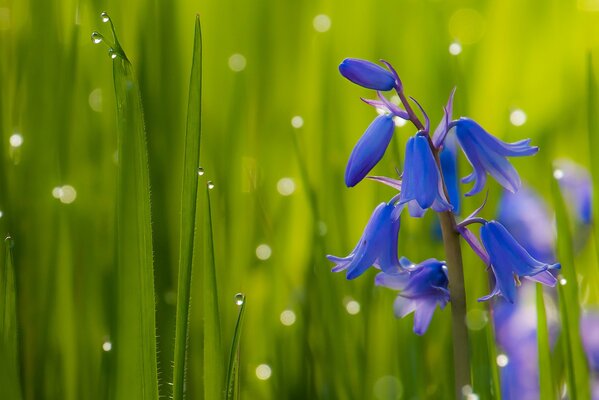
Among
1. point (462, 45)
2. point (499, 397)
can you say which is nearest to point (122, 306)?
point (499, 397)

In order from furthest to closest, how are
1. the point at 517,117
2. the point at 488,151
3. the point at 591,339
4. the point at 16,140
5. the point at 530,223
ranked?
the point at 517,117, the point at 16,140, the point at 530,223, the point at 591,339, the point at 488,151

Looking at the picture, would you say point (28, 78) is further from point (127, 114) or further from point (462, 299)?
point (462, 299)

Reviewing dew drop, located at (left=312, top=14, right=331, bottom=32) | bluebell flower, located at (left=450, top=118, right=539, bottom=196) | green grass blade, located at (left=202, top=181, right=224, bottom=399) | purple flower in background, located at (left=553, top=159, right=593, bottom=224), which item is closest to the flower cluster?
bluebell flower, located at (left=450, top=118, right=539, bottom=196)

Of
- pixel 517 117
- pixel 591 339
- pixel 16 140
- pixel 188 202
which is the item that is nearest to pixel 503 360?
pixel 591 339

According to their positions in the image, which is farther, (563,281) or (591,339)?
(591,339)

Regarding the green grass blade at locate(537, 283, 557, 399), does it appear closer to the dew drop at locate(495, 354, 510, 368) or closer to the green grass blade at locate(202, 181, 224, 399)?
the dew drop at locate(495, 354, 510, 368)

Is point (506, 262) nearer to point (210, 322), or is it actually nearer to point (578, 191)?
point (210, 322)
